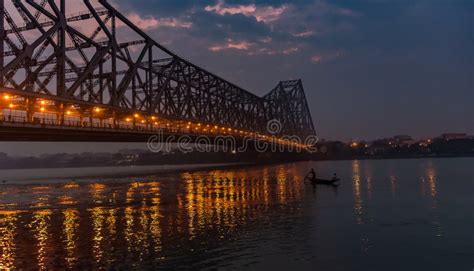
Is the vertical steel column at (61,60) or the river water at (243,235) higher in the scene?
the vertical steel column at (61,60)

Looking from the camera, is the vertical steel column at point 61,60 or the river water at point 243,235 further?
the vertical steel column at point 61,60

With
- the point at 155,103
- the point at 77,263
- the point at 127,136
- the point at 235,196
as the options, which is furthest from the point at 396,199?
the point at 155,103

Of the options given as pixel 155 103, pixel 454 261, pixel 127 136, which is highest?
pixel 155 103

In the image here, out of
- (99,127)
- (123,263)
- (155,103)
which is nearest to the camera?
(123,263)

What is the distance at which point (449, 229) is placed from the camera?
25.8 meters

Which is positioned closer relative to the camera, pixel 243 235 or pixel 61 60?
pixel 243 235

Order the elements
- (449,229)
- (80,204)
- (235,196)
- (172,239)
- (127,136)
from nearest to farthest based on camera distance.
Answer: (172,239) < (449,229) < (80,204) < (235,196) < (127,136)

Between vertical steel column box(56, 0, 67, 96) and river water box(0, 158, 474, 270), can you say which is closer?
river water box(0, 158, 474, 270)

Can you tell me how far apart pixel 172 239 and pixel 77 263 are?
5.57 meters

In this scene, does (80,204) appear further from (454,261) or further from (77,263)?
(454,261)

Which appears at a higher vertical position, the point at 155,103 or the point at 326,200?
the point at 155,103

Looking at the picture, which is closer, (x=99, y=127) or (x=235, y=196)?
(x=235, y=196)

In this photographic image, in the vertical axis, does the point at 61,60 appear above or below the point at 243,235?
above

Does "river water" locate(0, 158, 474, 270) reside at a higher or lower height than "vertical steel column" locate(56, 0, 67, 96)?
lower
